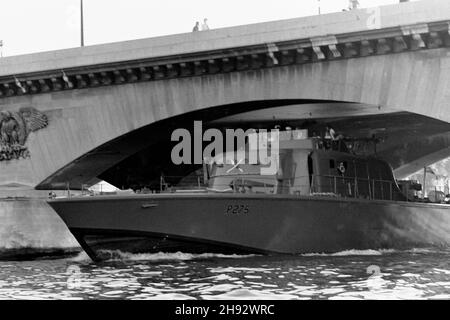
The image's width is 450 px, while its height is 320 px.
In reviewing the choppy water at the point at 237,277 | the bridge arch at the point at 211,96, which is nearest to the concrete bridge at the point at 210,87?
the bridge arch at the point at 211,96

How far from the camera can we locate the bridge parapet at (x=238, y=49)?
25328mm

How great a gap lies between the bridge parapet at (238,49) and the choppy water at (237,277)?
6688mm

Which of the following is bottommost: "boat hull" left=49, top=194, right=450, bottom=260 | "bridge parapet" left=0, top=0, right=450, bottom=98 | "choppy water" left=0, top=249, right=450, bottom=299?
"choppy water" left=0, top=249, right=450, bottom=299

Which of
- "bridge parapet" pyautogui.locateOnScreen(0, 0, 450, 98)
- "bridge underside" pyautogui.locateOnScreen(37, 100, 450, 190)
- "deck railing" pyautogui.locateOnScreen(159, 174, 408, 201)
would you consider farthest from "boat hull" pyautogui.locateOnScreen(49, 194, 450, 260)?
"bridge underside" pyautogui.locateOnScreen(37, 100, 450, 190)

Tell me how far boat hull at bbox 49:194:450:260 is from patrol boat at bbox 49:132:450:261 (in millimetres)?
26

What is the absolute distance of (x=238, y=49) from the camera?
91.6 ft

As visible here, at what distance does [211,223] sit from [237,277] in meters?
3.92

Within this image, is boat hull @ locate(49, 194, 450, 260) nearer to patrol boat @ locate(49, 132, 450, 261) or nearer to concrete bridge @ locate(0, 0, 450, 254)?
patrol boat @ locate(49, 132, 450, 261)

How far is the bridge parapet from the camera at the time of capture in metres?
25.3

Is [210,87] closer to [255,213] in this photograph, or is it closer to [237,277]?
[255,213]

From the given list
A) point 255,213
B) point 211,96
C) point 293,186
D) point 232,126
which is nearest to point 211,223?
point 255,213

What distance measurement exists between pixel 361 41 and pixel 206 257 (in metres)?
8.79

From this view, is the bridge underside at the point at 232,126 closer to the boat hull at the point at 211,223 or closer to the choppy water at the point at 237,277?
the boat hull at the point at 211,223

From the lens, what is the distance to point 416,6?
2545 cm
